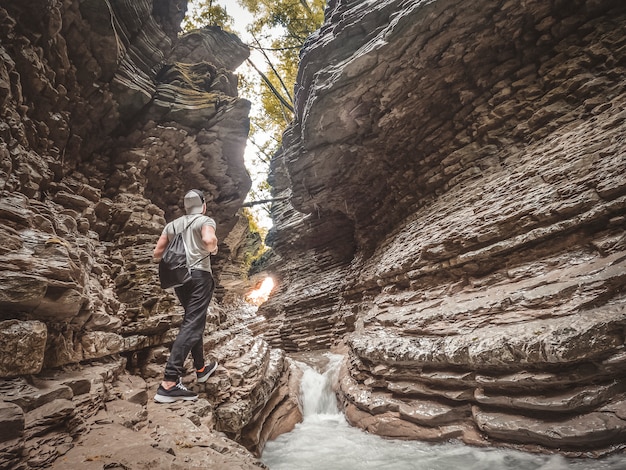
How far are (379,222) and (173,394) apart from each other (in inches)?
322

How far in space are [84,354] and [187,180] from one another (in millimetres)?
5585

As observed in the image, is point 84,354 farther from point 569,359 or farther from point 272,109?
point 272,109

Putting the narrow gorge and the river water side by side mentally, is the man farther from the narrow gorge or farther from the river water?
the river water

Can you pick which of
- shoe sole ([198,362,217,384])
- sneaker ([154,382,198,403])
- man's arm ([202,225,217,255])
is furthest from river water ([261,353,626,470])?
man's arm ([202,225,217,255])

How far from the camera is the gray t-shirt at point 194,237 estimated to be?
360cm

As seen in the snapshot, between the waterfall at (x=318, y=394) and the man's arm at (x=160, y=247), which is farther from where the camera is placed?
the waterfall at (x=318, y=394)

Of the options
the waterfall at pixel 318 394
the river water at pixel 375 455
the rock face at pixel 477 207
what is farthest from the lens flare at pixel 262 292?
the river water at pixel 375 455

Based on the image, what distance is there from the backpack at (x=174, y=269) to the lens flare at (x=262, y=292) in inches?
452

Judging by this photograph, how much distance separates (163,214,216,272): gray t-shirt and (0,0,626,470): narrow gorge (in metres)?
1.13

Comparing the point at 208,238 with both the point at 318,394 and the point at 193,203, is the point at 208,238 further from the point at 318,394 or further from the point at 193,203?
the point at 318,394

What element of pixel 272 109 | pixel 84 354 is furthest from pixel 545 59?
pixel 272 109

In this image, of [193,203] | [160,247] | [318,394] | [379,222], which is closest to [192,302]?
[160,247]

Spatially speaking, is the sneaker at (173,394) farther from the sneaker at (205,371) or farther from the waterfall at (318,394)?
the waterfall at (318,394)

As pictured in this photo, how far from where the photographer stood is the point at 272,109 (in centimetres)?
1869
